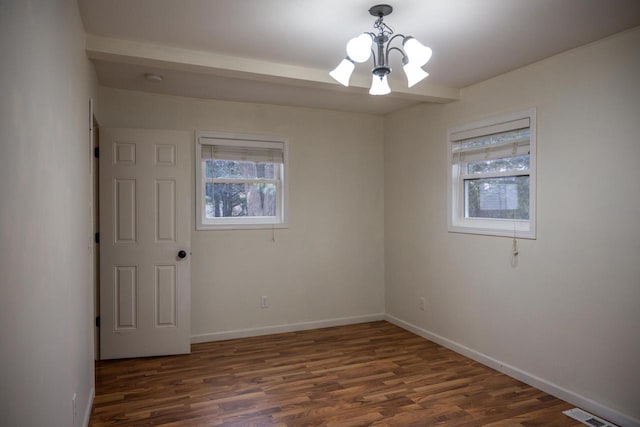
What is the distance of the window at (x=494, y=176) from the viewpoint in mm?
3426

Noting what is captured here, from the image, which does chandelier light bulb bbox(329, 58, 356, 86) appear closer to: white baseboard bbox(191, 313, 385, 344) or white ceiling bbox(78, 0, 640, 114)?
white ceiling bbox(78, 0, 640, 114)

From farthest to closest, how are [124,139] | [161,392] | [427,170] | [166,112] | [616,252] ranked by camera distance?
[427,170] < [166,112] < [124,139] < [161,392] < [616,252]

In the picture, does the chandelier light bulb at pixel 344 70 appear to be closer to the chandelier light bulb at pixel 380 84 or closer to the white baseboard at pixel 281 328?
the chandelier light bulb at pixel 380 84

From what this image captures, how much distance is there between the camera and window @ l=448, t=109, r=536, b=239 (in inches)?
135

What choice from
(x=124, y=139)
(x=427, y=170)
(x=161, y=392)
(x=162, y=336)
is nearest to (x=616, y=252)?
(x=427, y=170)

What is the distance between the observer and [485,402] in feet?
9.96

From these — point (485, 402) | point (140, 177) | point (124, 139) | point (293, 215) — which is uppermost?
point (124, 139)

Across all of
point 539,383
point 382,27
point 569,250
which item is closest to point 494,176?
point 569,250

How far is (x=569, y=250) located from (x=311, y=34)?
2328 millimetres

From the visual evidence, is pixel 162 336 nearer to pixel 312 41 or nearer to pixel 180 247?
pixel 180 247

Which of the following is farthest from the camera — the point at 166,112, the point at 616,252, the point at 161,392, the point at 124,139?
the point at 166,112

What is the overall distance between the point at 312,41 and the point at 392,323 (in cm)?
341

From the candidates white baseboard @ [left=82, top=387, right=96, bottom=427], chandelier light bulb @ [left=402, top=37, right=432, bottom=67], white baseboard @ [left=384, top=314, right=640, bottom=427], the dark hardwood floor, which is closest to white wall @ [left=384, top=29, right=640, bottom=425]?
white baseboard @ [left=384, top=314, right=640, bottom=427]

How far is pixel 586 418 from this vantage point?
111 inches
